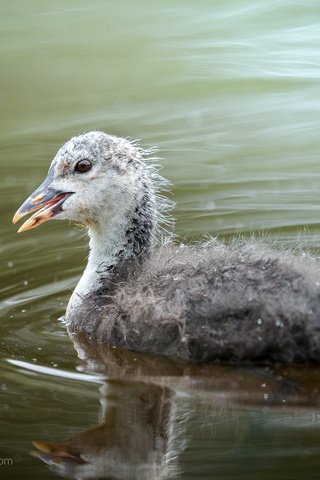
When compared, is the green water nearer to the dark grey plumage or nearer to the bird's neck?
the dark grey plumage

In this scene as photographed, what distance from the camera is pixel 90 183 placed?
27.1ft

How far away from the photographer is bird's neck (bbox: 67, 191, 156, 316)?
26.9ft

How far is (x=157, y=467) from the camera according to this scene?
5.87 metres

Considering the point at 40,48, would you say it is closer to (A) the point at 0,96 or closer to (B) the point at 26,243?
(A) the point at 0,96

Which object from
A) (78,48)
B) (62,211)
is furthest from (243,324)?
(78,48)

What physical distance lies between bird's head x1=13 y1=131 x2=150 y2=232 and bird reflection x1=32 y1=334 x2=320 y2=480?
1167 mm

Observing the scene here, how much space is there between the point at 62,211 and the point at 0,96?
6317 mm

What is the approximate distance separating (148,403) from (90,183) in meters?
2.13

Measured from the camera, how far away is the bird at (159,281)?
22.5 feet

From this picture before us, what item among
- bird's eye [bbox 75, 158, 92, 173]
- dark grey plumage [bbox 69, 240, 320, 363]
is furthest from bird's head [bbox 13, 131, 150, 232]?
dark grey plumage [bbox 69, 240, 320, 363]

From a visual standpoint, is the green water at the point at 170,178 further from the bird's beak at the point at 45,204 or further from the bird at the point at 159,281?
the bird's beak at the point at 45,204

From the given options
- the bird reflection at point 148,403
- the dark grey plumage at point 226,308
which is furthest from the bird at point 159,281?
the bird reflection at point 148,403

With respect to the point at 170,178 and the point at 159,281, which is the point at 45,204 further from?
the point at 170,178

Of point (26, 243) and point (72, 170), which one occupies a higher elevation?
point (72, 170)
